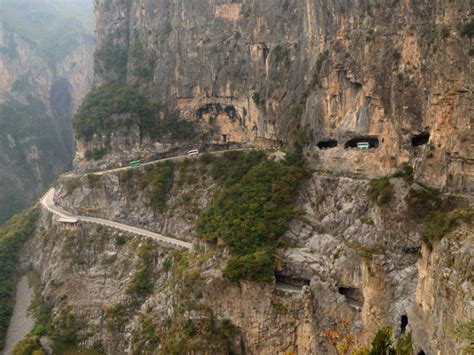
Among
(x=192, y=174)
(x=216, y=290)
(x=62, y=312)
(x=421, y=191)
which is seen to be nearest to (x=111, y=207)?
(x=192, y=174)

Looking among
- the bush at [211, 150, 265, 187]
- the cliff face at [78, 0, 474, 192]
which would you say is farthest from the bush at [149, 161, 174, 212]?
the cliff face at [78, 0, 474, 192]

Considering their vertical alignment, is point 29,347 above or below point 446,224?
below

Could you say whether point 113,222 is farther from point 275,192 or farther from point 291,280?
point 291,280

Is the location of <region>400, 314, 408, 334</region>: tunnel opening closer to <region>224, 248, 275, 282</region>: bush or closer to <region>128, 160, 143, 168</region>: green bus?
<region>224, 248, 275, 282</region>: bush

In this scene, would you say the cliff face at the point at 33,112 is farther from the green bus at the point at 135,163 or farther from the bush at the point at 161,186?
the bush at the point at 161,186

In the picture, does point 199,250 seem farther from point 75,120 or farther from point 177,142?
point 75,120

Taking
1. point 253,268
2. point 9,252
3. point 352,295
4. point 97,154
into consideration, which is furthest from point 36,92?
point 352,295
